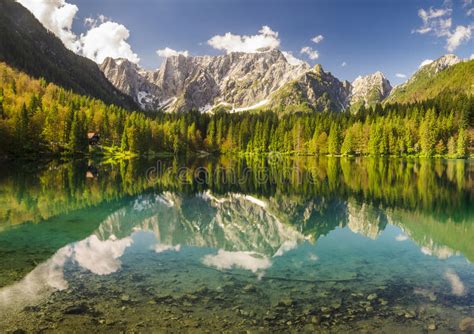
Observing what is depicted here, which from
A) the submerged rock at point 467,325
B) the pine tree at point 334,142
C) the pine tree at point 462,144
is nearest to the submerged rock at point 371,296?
the submerged rock at point 467,325

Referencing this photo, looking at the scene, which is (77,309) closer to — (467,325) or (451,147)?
(467,325)

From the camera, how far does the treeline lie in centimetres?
10769

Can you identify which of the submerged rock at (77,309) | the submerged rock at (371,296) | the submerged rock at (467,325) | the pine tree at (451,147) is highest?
the pine tree at (451,147)

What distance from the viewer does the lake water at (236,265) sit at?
491 inches

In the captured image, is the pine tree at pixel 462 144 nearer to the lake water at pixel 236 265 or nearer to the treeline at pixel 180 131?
the treeline at pixel 180 131

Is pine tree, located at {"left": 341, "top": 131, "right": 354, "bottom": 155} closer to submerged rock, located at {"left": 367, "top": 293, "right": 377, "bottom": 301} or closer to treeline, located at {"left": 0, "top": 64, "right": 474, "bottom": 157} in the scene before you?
treeline, located at {"left": 0, "top": 64, "right": 474, "bottom": 157}

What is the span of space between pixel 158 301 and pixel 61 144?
120528mm

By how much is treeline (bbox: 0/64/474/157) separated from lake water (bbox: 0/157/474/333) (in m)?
78.9

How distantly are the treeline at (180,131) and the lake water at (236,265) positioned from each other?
259 feet

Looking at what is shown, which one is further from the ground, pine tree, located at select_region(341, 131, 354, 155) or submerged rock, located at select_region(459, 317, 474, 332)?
pine tree, located at select_region(341, 131, 354, 155)

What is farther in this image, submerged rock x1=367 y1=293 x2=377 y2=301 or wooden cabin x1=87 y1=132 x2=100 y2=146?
wooden cabin x1=87 y1=132 x2=100 y2=146

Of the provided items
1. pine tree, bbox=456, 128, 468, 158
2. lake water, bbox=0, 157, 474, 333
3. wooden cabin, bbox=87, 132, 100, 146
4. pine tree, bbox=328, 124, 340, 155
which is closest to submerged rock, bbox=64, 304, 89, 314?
lake water, bbox=0, 157, 474, 333

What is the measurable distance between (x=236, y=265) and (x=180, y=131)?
176 m

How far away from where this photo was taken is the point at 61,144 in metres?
118
